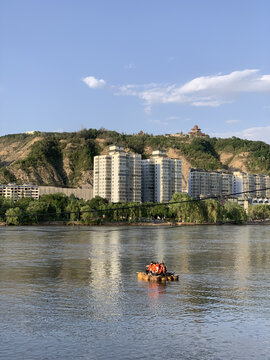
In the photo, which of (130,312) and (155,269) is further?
(155,269)

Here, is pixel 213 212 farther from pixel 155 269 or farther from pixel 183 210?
pixel 155 269

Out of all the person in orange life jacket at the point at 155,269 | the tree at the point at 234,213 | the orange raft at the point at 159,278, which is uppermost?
the tree at the point at 234,213

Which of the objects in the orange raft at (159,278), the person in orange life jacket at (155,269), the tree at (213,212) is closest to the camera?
the orange raft at (159,278)

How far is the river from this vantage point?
21.8 meters

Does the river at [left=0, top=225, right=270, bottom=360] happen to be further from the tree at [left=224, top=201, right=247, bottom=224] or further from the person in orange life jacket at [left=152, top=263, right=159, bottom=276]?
the tree at [left=224, top=201, right=247, bottom=224]

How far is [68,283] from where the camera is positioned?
38.3 metres

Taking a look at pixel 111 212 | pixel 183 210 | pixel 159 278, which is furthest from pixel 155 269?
pixel 111 212

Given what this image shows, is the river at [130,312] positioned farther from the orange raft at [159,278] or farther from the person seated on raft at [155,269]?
the person seated on raft at [155,269]

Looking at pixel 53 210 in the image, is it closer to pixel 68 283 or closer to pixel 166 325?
pixel 68 283

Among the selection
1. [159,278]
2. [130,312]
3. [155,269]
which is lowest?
[130,312]

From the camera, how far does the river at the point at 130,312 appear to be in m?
21.8

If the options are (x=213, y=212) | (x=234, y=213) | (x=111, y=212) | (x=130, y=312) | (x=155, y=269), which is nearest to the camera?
(x=130, y=312)

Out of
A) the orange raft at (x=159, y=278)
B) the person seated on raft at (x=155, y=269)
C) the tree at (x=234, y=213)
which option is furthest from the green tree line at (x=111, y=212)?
the orange raft at (x=159, y=278)

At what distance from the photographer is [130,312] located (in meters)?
28.3
